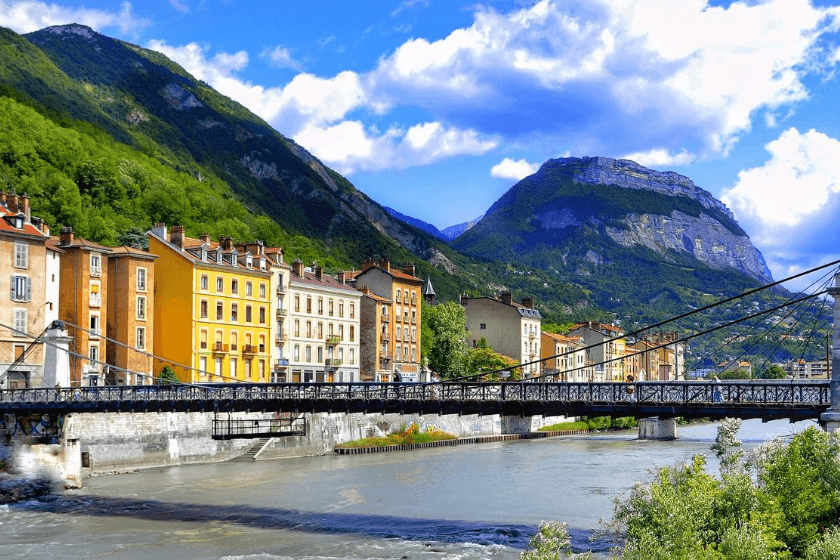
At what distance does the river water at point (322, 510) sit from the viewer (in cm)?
3659

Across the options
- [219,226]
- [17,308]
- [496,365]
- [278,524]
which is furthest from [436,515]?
[219,226]

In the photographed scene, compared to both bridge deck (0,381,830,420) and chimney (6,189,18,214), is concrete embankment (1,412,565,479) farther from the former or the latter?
chimney (6,189,18,214)

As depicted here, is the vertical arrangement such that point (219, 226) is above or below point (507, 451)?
above

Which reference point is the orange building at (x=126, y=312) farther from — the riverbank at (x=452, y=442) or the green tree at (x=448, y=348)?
the green tree at (x=448, y=348)

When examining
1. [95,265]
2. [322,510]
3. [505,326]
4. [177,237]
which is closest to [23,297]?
[95,265]

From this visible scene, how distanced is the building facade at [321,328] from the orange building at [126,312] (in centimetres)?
1542

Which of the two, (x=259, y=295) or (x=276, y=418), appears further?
(x=259, y=295)

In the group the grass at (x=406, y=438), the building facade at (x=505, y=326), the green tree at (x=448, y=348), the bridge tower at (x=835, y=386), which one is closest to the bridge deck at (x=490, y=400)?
the bridge tower at (x=835, y=386)

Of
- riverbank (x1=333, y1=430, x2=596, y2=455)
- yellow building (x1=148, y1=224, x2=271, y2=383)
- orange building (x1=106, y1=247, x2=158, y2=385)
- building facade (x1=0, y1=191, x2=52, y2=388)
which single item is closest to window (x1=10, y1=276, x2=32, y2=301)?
building facade (x1=0, y1=191, x2=52, y2=388)

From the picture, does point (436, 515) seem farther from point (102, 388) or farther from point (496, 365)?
point (496, 365)

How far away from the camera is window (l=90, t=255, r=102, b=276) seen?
6962cm

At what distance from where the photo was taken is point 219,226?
412ft

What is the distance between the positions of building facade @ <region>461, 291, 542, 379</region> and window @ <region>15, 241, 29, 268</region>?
7406 cm

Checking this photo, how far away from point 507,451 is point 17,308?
35956mm
